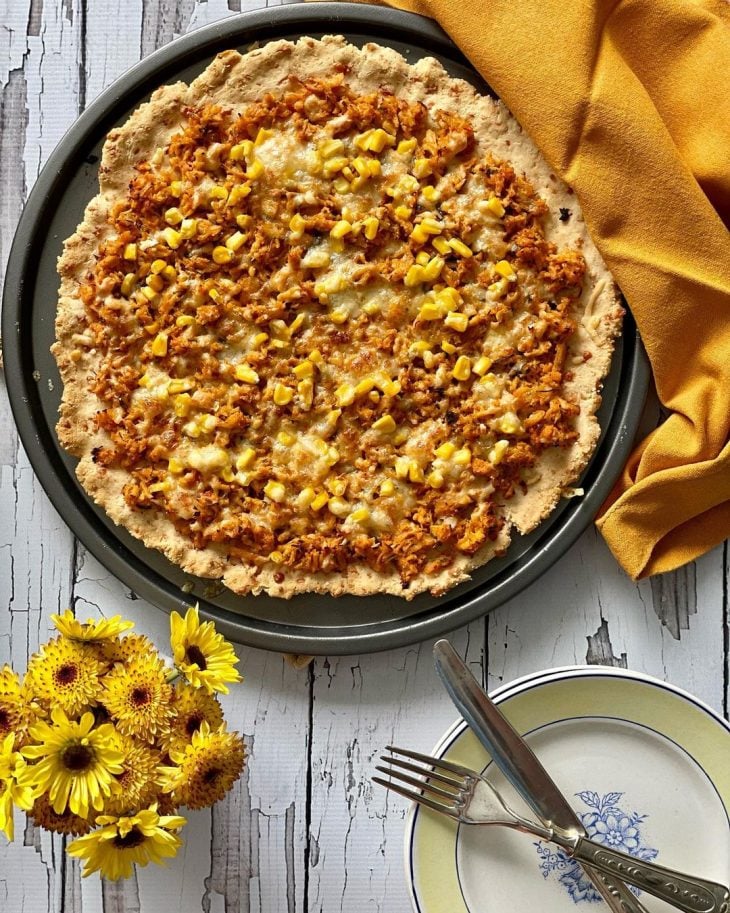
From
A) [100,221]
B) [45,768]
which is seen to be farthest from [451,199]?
[45,768]

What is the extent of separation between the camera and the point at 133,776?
1.90 m

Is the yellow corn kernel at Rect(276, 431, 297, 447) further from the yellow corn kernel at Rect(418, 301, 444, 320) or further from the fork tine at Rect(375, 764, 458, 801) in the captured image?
the fork tine at Rect(375, 764, 458, 801)

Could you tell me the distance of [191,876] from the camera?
2.47m

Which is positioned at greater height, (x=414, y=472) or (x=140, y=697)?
(x=414, y=472)

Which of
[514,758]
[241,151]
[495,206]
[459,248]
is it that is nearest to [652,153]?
[495,206]

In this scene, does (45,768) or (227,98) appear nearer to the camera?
(45,768)

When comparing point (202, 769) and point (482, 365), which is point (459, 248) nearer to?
point (482, 365)

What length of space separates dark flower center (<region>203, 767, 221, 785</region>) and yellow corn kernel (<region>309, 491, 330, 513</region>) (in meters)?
0.61

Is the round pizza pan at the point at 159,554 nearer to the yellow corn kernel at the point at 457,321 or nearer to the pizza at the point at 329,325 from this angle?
the pizza at the point at 329,325

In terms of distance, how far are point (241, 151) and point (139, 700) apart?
1213mm

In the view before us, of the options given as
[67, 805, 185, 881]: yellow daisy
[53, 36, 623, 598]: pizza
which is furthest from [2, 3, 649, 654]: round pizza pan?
[67, 805, 185, 881]: yellow daisy

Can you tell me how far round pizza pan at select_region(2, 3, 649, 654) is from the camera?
2299 mm

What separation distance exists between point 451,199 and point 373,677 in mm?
1141

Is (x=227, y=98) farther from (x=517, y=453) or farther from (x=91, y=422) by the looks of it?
(x=517, y=453)
